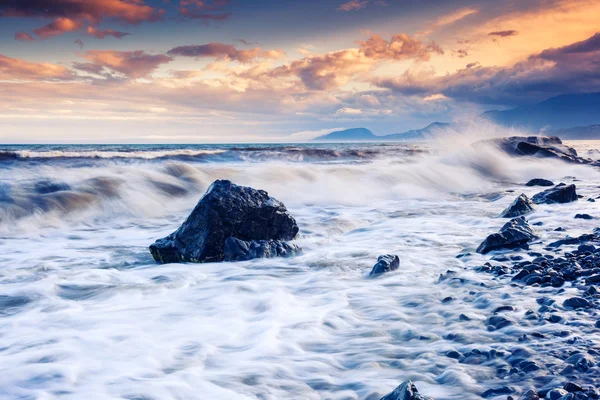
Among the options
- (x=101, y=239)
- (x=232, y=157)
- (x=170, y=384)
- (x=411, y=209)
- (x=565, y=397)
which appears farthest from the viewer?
(x=232, y=157)

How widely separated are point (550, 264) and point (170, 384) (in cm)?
416

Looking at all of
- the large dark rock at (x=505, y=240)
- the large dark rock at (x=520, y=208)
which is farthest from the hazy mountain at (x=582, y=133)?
the large dark rock at (x=505, y=240)

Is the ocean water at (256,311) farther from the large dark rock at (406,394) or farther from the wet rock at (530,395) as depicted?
the large dark rock at (406,394)

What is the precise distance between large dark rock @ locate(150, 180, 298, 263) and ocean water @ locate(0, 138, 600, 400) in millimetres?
269

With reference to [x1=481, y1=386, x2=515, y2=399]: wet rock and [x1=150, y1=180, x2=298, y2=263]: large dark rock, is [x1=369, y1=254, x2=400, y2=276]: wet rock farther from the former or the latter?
[x1=481, y1=386, x2=515, y2=399]: wet rock

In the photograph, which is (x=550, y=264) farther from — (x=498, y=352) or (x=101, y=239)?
(x=101, y=239)

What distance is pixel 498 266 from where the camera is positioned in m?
5.09

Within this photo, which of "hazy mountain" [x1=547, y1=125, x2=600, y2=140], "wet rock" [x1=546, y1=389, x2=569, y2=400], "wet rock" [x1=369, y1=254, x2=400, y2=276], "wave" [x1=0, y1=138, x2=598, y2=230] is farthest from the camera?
"hazy mountain" [x1=547, y1=125, x2=600, y2=140]

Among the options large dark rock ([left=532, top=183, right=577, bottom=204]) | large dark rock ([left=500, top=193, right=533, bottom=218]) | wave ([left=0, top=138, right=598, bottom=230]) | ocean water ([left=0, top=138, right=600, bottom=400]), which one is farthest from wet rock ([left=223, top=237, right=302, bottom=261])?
large dark rock ([left=532, top=183, right=577, bottom=204])

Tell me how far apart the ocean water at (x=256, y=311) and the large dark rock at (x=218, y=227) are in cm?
27

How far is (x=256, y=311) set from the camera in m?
4.27

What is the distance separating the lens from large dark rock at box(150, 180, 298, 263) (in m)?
5.96

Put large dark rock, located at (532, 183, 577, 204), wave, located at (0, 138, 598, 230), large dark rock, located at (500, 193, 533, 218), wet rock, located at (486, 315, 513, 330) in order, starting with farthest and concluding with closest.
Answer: wave, located at (0, 138, 598, 230), large dark rock, located at (532, 183, 577, 204), large dark rock, located at (500, 193, 533, 218), wet rock, located at (486, 315, 513, 330)

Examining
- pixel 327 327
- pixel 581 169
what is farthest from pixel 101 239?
pixel 581 169
